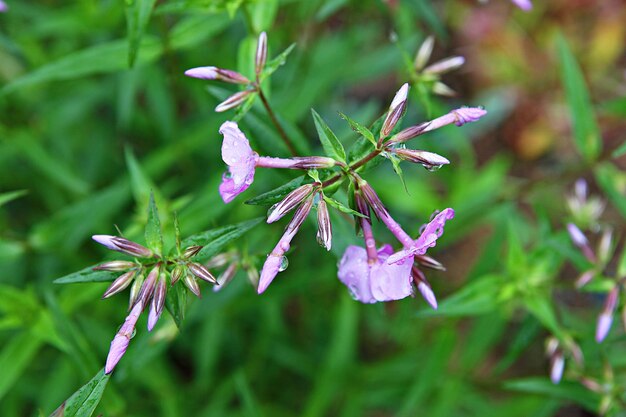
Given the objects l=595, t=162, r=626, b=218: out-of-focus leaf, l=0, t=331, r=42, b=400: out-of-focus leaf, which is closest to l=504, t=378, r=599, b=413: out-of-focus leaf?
l=595, t=162, r=626, b=218: out-of-focus leaf

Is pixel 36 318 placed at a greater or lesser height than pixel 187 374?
greater

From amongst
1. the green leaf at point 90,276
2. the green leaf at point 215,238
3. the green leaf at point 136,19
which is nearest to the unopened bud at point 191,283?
the green leaf at point 215,238

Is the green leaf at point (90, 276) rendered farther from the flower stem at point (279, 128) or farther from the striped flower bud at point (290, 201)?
the flower stem at point (279, 128)

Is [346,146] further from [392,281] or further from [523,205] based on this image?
[523,205]

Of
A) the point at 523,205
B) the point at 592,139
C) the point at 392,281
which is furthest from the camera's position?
the point at 523,205

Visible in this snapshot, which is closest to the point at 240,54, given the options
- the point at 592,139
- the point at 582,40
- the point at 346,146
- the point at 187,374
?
the point at 346,146

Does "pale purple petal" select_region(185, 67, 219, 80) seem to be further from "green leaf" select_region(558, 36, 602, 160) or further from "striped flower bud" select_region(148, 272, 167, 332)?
"green leaf" select_region(558, 36, 602, 160)

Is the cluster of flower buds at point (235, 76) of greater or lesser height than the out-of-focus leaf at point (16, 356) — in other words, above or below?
above
